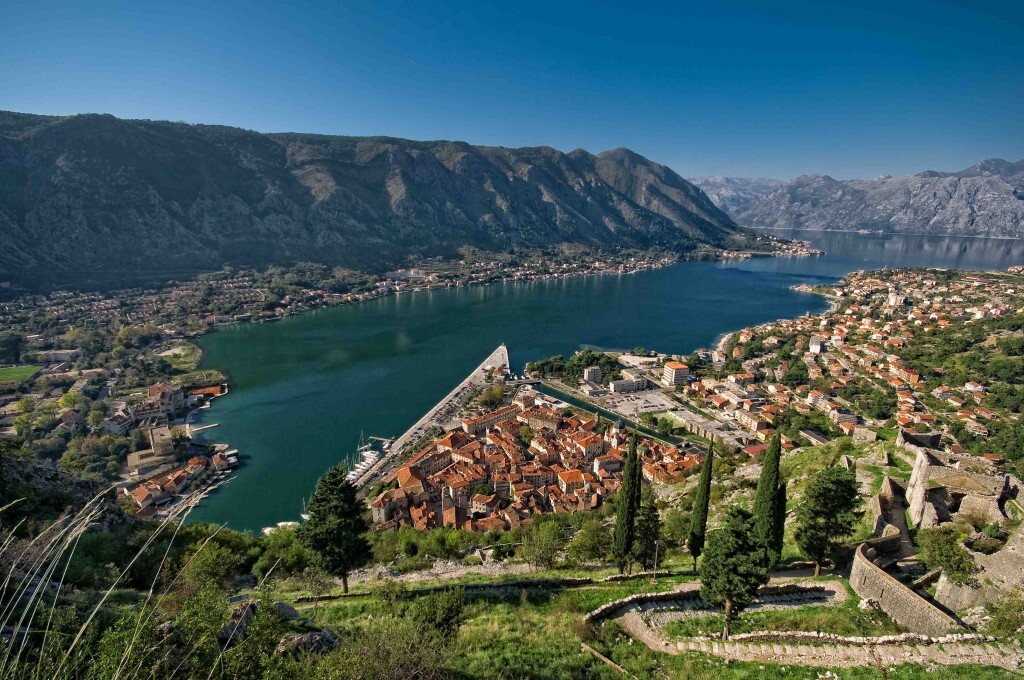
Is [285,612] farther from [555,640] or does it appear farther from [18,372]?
[18,372]

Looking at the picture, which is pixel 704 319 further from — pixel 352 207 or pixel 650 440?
pixel 352 207

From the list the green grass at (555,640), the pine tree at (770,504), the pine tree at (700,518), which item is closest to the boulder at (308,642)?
A: the green grass at (555,640)

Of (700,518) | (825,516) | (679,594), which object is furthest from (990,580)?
(700,518)

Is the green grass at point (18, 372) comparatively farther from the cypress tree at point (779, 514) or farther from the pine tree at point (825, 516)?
the pine tree at point (825, 516)

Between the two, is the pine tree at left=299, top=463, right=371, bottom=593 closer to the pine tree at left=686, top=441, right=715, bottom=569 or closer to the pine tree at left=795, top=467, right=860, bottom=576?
the pine tree at left=686, top=441, right=715, bottom=569

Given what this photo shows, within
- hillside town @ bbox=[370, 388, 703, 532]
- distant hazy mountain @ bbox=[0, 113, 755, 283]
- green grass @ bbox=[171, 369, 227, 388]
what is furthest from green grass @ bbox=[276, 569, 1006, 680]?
distant hazy mountain @ bbox=[0, 113, 755, 283]
